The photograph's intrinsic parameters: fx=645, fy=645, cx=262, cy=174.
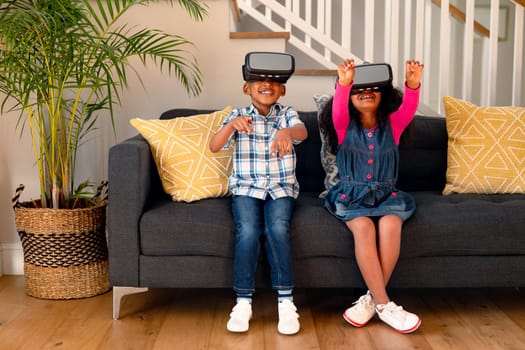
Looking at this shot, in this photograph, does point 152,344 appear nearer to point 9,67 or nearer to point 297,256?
point 297,256

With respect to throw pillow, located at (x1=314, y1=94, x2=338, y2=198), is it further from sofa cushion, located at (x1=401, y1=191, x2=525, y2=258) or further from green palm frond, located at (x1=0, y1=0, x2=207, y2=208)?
green palm frond, located at (x1=0, y1=0, x2=207, y2=208)

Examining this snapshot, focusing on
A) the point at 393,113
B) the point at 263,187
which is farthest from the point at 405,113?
the point at 263,187

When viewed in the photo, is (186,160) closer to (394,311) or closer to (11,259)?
(394,311)

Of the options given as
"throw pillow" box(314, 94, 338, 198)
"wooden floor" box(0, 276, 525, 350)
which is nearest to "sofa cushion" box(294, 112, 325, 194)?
"throw pillow" box(314, 94, 338, 198)

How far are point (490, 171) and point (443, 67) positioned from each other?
2.45 ft

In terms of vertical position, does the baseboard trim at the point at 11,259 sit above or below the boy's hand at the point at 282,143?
below

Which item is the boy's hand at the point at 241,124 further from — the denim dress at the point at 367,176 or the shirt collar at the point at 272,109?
the denim dress at the point at 367,176

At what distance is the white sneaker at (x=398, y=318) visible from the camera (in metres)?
2.12

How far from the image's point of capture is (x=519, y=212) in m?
2.26

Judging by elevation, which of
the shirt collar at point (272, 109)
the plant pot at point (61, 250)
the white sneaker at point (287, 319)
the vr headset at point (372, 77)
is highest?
the vr headset at point (372, 77)

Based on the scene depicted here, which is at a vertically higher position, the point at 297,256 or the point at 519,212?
the point at 519,212

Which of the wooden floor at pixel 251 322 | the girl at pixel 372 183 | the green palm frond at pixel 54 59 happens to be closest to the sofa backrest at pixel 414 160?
the girl at pixel 372 183

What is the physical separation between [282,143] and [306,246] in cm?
36

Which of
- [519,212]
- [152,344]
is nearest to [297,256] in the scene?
[152,344]
